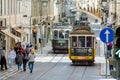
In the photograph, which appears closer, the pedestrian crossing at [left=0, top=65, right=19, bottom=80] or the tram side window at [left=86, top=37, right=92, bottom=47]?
the pedestrian crossing at [left=0, top=65, right=19, bottom=80]

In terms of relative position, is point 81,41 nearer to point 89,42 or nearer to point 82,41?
point 82,41

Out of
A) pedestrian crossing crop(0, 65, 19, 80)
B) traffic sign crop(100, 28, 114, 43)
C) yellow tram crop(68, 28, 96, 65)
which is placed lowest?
pedestrian crossing crop(0, 65, 19, 80)

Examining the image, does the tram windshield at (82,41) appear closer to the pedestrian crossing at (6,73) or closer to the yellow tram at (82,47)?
the yellow tram at (82,47)

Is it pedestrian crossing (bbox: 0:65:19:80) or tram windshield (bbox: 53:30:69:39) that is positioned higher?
tram windshield (bbox: 53:30:69:39)

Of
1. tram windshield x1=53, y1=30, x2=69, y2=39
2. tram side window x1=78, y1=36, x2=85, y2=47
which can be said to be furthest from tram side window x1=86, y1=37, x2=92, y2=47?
tram windshield x1=53, y1=30, x2=69, y2=39

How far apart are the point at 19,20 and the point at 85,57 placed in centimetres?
1749

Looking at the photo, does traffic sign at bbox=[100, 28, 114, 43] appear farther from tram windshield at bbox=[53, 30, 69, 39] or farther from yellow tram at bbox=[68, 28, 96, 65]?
tram windshield at bbox=[53, 30, 69, 39]

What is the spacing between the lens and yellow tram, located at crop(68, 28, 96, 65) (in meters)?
37.9

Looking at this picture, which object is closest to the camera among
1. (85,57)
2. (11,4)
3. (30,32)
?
(85,57)

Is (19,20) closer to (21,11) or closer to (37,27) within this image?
(21,11)

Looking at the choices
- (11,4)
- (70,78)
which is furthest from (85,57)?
(11,4)

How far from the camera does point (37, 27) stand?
6769cm

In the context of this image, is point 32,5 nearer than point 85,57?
No

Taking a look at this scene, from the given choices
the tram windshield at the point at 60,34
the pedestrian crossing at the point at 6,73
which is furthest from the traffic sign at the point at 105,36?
the tram windshield at the point at 60,34
